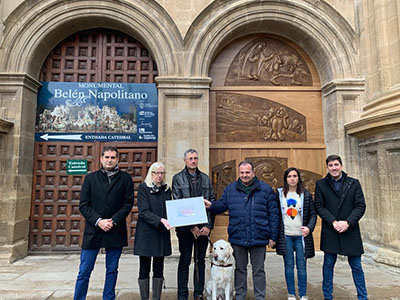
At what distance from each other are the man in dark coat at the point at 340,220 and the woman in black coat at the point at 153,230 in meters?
2.05

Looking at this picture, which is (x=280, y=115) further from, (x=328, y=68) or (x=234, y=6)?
(x=234, y=6)

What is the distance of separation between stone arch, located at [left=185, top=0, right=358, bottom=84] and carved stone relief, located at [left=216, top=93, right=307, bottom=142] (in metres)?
1.06

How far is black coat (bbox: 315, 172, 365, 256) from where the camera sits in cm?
351

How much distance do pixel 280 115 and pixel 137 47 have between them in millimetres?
3910

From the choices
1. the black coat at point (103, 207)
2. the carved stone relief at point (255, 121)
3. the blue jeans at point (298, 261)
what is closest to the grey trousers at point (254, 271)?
the blue jeans at point (298, 261)

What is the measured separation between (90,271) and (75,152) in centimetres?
384

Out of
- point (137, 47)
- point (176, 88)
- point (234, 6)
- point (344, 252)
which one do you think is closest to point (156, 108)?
point (176, 88)

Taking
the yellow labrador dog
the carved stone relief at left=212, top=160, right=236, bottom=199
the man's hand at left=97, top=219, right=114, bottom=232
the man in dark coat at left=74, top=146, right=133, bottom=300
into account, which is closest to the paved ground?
the man in dark coat at left=74, top=146, right=133, bottom=300

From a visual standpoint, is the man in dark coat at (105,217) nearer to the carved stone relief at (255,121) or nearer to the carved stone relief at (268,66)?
the carved stone relief at (255,121)

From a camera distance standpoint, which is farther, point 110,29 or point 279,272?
point 110,29

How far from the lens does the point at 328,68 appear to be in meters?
6.66

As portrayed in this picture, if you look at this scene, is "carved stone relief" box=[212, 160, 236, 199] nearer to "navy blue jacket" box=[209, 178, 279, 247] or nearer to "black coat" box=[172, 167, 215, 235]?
"black coat" box=[172, 167, 215, 235]

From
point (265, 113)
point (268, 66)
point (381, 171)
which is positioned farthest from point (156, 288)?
point (268, 66)

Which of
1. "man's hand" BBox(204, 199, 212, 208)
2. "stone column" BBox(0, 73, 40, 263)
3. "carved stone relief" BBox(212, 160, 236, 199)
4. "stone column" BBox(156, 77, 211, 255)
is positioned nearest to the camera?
"man's hand" BBox(204, 199, 212, 208)
